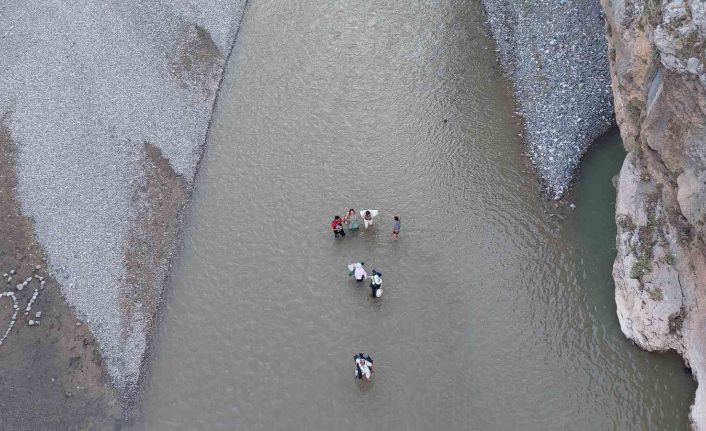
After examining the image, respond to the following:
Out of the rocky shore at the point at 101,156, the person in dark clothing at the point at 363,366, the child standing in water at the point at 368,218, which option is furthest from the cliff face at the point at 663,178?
the rocky shore at the point at 101,156

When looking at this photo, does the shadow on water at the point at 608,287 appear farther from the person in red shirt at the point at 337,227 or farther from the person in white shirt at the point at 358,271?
the person in red shirt at the point at 337,227

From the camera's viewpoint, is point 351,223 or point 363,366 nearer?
point 363,366


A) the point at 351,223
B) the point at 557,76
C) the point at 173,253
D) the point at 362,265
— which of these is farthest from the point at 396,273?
the point at 557,76

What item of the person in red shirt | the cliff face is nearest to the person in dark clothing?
the person in red shirt

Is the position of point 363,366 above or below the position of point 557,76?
below

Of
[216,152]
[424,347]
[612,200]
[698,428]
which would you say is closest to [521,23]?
[612,200]

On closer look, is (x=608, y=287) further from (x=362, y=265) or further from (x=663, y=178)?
(x=362, y=265)

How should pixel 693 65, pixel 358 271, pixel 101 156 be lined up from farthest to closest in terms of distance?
pixel 101 156, pixel 358 271, pixel 693 65
